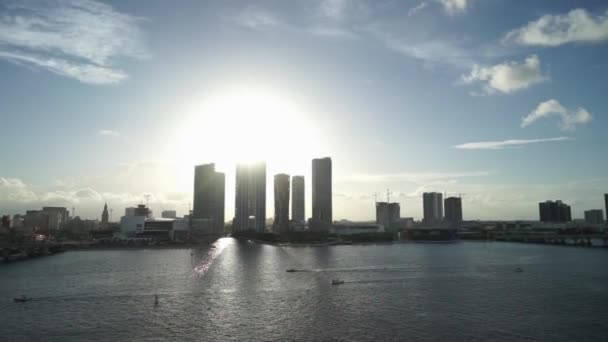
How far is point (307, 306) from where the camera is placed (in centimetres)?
8275

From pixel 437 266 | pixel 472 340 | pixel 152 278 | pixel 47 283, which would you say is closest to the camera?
pixel 472 340

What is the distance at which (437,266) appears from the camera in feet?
498

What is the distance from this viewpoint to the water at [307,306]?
63.9m

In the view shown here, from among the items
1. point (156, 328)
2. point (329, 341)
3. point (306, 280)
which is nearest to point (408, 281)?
point (306, 280)

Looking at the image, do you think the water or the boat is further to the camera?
the boat

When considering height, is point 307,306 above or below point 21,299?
below

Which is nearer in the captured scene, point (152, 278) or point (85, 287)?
point (85, 287)

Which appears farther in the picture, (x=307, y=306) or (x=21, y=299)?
(x=21, y=299)

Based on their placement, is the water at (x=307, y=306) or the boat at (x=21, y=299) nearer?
the water at (x=307, y=306)

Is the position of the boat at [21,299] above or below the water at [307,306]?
above

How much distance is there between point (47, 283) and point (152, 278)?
92.4 feet

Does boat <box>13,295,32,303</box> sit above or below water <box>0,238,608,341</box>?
above

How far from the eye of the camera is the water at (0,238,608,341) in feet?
210

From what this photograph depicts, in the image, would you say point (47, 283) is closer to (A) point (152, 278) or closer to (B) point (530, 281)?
(A) point (152, 278)
